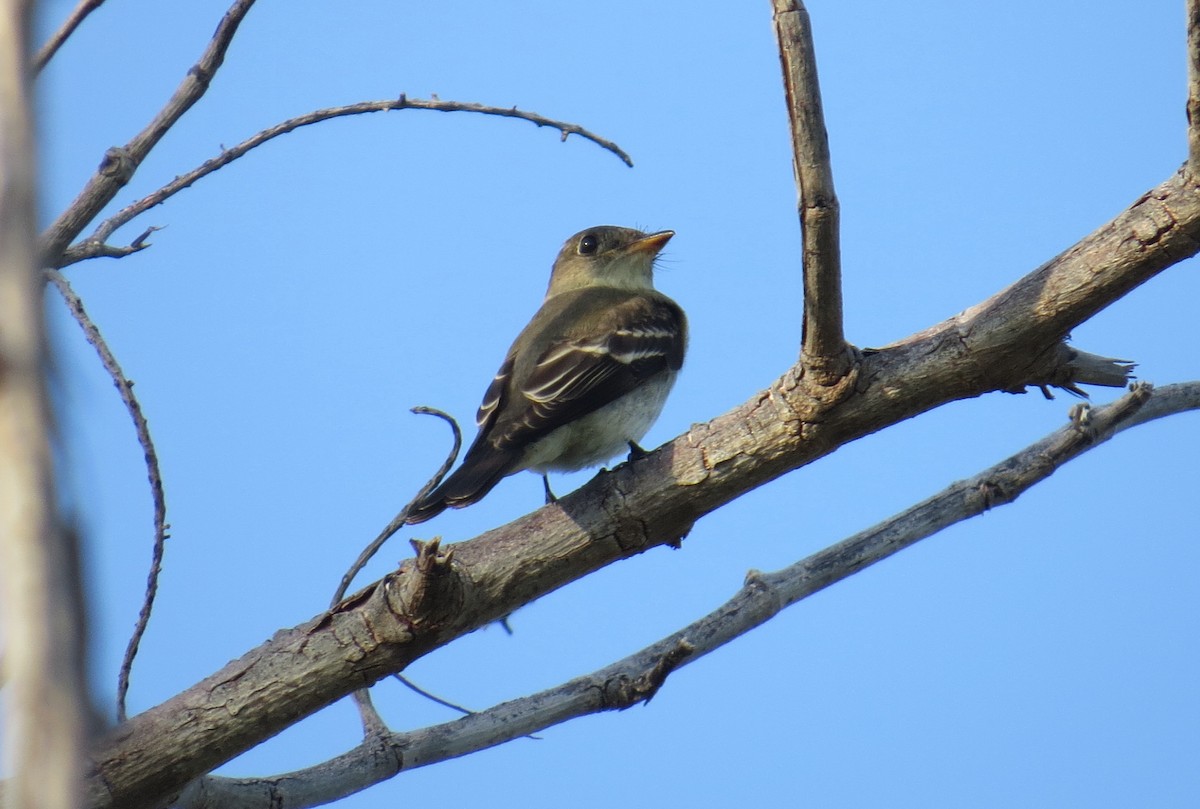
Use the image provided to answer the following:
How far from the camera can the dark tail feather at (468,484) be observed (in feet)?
17.5

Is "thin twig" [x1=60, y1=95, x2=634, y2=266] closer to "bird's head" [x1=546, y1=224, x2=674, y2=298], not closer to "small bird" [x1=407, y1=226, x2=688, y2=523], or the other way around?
"small bird" [x1=407, y1=226, x2=688, y2=523]

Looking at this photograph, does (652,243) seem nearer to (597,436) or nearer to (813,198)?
(597,436)

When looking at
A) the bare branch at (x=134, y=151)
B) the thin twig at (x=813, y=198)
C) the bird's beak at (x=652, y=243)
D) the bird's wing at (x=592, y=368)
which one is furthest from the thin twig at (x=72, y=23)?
the bird's beak at (x=652, y=243)

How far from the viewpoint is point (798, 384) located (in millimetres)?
4074

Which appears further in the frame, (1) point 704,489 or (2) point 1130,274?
(1) point 704,489

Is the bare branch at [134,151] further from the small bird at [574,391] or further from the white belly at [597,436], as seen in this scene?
the white belly at [597,436]

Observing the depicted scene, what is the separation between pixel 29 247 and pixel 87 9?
8.59ft

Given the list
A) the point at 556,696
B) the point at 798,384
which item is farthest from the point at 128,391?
the point at 798,384

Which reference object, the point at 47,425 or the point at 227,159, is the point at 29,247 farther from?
the point at 227,159

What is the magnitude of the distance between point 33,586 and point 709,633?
389 cm

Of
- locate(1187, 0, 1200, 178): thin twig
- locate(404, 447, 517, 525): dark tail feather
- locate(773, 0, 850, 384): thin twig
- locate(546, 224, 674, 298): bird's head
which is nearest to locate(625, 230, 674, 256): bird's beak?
locate(546, 224, 674, 298): bird's head

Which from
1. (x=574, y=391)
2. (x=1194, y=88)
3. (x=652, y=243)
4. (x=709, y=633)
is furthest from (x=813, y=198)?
(x=652, y=243)

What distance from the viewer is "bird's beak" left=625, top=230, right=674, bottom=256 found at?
29.3 ft

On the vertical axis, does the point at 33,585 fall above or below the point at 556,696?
below
